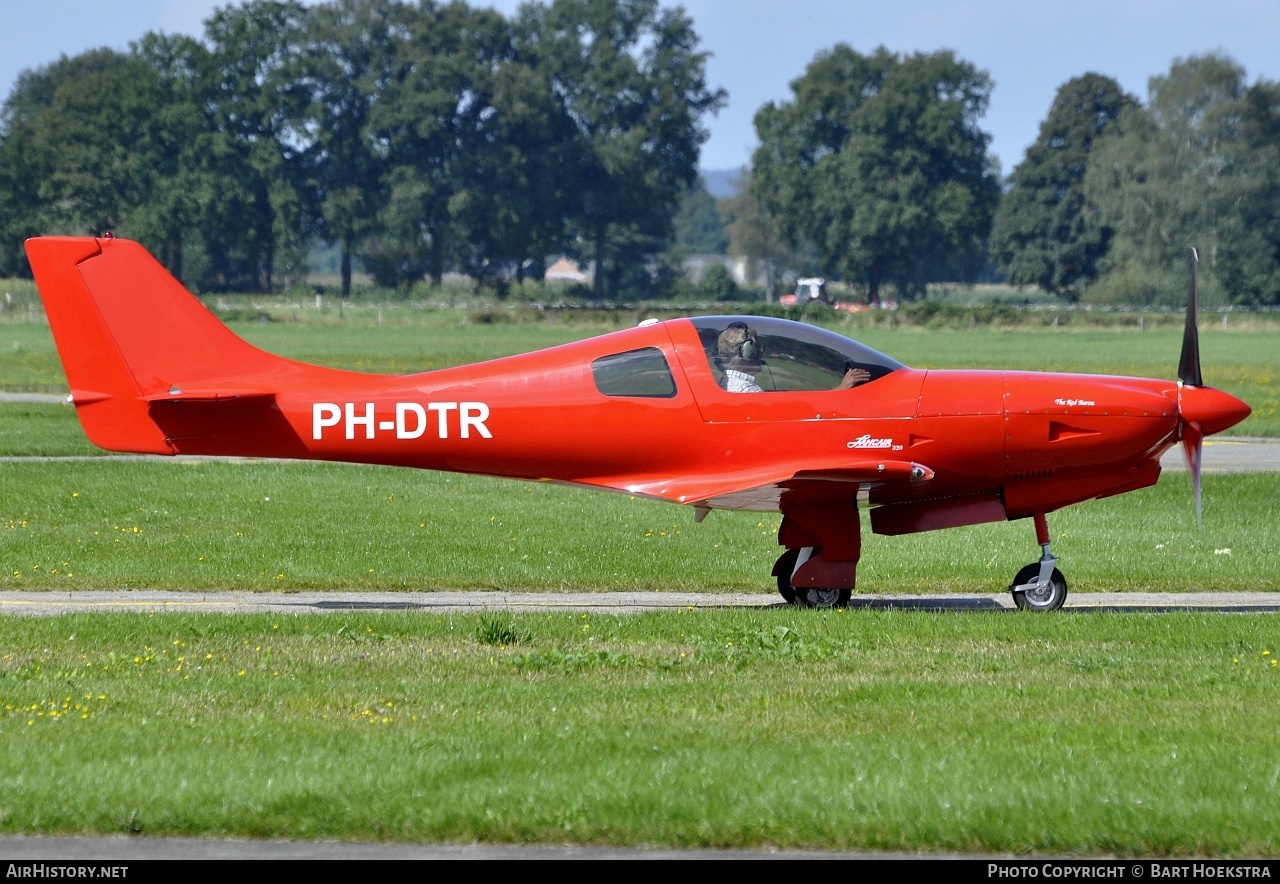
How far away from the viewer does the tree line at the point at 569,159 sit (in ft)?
289

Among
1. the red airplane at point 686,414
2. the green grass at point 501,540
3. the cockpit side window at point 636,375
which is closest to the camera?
the red airplane at point 686,414

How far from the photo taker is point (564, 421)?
11484 mm

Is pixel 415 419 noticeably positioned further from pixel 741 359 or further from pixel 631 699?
pixel 631 699

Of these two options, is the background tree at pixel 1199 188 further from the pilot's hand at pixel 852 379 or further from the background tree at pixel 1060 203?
the pilot's hand at pixel 852 379

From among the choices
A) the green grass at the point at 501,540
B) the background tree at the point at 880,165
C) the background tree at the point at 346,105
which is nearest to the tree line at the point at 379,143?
the background tree at the point at 346,105

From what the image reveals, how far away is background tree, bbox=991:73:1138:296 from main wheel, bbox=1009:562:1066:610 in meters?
91.8

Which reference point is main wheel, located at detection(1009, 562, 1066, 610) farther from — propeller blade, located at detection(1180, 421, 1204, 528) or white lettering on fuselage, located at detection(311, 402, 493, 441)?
white lettering on fuselage, located at detection(311, 402, 493, 441)

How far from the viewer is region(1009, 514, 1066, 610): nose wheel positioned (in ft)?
38.1

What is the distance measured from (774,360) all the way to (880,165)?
9913 cm

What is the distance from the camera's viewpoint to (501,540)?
15.0 m

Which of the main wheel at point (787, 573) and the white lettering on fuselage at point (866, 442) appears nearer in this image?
the white lettering on fuselage at point (866, 442)

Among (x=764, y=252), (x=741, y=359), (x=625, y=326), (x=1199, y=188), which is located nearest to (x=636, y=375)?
Answer: (x=741, y=359)

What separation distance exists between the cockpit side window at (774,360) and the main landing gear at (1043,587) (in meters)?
1.98

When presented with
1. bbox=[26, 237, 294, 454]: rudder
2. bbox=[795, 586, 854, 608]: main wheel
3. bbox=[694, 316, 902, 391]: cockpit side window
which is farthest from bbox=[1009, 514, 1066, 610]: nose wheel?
bbox=[26, 237, 294, 454]: rudder
